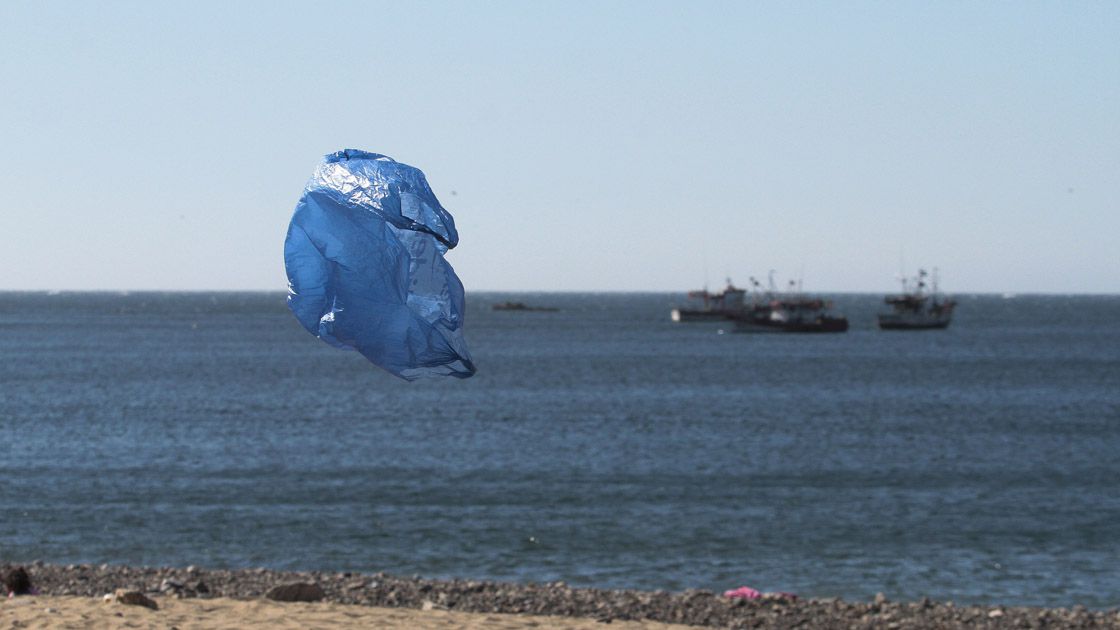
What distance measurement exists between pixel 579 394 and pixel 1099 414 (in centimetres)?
2853

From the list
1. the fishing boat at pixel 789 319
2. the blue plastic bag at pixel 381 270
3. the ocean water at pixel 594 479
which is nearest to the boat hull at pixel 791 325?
the fishing boat at pixel 789 319

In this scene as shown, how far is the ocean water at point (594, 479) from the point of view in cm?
2855

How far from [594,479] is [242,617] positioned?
2588 centimetres

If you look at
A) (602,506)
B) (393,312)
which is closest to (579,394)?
(602,506)

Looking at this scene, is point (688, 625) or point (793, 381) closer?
point (688, 625)

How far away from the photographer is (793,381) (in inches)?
3762

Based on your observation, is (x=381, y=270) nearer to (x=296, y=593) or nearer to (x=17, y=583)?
(x=296, y=593)

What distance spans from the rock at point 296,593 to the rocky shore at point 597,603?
0.01m

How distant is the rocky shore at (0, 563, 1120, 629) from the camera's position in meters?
19.5

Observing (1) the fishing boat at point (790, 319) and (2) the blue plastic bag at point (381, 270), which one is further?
(1) the fishing boat at point (790, 319)

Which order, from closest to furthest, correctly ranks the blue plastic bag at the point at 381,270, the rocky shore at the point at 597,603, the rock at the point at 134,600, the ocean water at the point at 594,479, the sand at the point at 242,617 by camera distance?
the blue plastic bag at the point at 381,270
the sand at the point at 242,617
the rock at the point at 134,600
the rocky shore at the point at 597,603
the ocean water at the point at 594,479

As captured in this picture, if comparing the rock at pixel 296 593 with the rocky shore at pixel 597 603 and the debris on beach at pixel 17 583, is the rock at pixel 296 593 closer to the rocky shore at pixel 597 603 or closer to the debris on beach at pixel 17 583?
the rocky shore at pixel 597 603

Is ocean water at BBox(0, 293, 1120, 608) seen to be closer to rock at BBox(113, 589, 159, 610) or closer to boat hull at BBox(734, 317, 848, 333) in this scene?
rock at BBox(113, 589, 159, 610)

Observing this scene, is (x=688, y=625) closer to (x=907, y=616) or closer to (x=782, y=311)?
(x=907, y=616)
